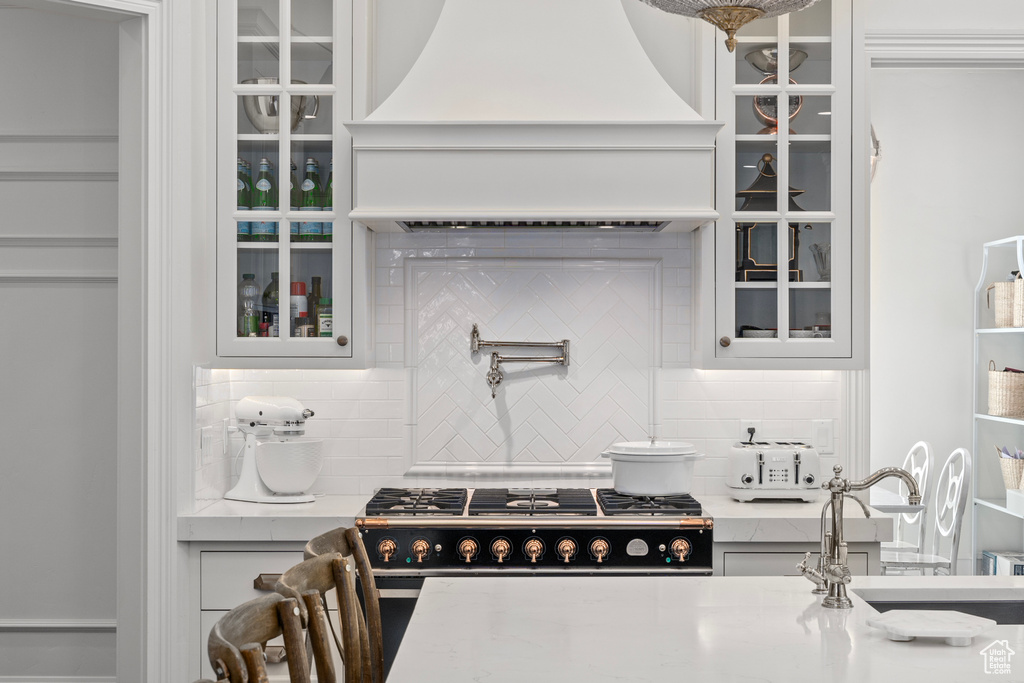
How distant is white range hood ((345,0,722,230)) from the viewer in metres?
2.97

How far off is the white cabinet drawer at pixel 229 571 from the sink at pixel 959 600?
6.10 ft

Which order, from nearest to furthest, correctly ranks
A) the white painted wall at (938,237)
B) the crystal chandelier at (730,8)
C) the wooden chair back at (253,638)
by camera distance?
the wooden chair back at (253,638), the crystal chandelier at (730,8), the white painted wall at (938,237)

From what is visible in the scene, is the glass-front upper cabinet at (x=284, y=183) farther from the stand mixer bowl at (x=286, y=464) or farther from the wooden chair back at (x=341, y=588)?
the wooden chair back at (x=341, y=588)

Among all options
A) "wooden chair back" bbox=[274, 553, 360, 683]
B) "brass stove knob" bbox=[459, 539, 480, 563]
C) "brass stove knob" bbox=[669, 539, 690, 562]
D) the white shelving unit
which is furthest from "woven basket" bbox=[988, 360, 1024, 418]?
"wooden chair back" bbox=[274, 553, 360, 683]

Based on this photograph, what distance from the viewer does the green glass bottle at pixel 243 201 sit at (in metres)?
3.15

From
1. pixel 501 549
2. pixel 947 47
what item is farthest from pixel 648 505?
pixel 947 47

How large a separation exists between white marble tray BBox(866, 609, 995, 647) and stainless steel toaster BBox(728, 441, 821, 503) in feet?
4.82

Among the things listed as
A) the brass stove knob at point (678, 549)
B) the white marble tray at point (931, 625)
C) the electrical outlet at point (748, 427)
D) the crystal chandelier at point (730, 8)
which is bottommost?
the brass stove knob at point (678, 549)

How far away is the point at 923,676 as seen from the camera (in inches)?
56.0

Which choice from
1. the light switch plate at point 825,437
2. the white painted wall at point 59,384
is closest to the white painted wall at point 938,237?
the light switch plate at point 825,437

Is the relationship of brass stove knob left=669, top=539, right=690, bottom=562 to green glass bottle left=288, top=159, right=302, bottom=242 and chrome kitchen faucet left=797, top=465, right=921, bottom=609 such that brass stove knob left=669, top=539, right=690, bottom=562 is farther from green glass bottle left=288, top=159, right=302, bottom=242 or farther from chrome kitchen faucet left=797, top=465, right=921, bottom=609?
green glass bottle left=288, top=159, right=302, bottom=242

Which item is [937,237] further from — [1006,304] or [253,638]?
[253,638]

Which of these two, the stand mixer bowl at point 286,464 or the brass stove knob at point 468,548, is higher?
the stand mixer bowl at point 286,464

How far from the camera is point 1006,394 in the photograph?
4715 millimetres
